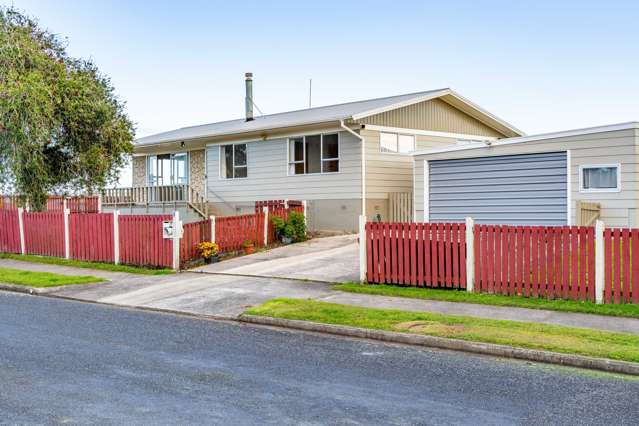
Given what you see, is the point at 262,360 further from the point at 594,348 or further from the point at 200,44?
the point at 200,44

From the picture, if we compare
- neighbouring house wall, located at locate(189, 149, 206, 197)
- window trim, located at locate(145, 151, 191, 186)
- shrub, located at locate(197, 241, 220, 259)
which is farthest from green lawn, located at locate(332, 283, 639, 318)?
window trim, located at locate(145, 151, 191, 186)

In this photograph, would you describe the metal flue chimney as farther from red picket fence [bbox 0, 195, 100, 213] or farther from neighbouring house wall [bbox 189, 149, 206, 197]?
red picket fence [bbox 0, 195, 100, 213]

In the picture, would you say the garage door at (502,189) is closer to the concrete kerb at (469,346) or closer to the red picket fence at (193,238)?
the red picket fence at (193,238)

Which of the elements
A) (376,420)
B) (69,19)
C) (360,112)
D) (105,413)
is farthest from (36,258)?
(376,420)

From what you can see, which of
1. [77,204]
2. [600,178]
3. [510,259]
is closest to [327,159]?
[600,178]

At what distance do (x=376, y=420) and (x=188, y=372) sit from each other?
8.49 feet

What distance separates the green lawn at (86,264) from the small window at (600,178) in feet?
35.0

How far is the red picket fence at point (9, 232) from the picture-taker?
22.7 meters

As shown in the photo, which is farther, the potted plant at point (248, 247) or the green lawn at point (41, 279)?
the potted plant at point (248, 247)

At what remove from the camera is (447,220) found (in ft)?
64.7

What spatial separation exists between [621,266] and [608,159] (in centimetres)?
550

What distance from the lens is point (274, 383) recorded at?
22.9 ft

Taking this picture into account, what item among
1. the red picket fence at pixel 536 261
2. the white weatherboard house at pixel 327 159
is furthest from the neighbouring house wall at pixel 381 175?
the red picket fence at pixel 536 261

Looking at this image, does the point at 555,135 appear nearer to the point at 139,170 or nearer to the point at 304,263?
the point at 304,263
